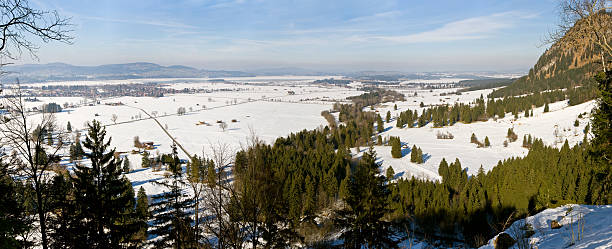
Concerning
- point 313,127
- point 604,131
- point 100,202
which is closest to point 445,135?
point 313,127

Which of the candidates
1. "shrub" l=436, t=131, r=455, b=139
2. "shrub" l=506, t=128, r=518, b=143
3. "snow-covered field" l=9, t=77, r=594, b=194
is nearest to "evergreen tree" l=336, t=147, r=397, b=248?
"snow-covered field" l=9, t=77, r=594, b=194

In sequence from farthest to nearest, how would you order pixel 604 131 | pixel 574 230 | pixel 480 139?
pixel 480 139, pixel 604 131, pixel 574 230

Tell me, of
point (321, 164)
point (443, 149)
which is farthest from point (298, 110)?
point (321, 164)

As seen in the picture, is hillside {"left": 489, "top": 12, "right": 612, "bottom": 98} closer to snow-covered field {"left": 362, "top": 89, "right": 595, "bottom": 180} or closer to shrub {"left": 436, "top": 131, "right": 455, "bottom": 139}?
snow-covered field {"left": 362, "top": 89, "right": 595, "bottom": 180}

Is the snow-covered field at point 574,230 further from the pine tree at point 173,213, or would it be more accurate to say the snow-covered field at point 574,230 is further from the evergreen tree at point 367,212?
the pine tree at point 173,213

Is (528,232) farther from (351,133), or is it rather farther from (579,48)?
(351,133)

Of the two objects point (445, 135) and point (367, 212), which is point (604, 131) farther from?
point (445, 135)
